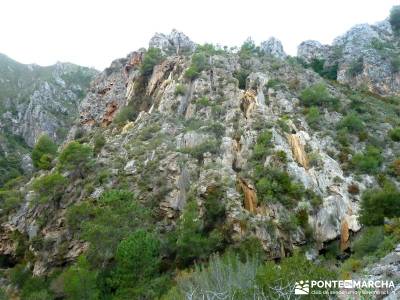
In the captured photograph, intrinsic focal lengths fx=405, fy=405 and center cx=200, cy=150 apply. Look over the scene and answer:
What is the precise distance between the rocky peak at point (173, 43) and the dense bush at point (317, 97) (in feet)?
83.1

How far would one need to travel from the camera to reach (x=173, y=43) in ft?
230

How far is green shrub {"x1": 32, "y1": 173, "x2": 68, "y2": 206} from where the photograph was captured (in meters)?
37.4

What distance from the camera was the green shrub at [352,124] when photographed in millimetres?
43844

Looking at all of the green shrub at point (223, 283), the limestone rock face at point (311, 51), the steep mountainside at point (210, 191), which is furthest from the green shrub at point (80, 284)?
the limestone rock face at point (311, 51)

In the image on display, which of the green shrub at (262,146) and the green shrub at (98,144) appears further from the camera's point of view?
the green shrub at (98,144)

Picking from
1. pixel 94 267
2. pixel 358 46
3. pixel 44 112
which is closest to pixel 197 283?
pixel 94 267

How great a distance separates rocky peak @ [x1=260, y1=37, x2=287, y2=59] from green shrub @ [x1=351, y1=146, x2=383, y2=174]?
148 ft

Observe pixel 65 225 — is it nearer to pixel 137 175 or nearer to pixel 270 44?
pixel 137 175

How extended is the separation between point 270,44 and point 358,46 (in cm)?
1732

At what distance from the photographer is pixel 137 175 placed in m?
36.6

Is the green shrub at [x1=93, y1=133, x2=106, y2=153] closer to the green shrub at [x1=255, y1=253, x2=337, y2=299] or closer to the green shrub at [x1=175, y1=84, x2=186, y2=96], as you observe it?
the green shrub at [x1=175, y1=84, x2=186, y2=96]
